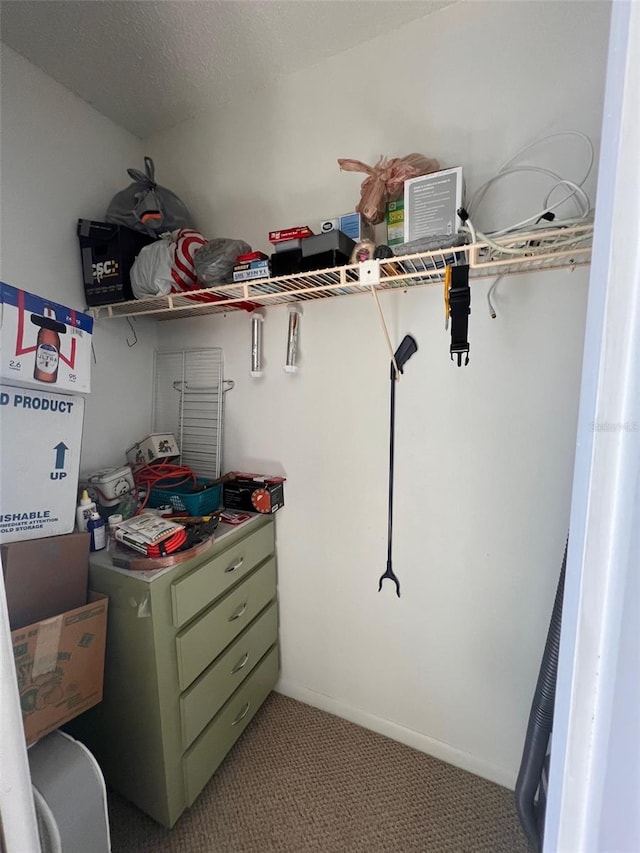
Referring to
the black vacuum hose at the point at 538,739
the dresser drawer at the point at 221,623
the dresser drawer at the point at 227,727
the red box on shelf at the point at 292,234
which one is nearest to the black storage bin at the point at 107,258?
the red box on shelf at the point at 292,234

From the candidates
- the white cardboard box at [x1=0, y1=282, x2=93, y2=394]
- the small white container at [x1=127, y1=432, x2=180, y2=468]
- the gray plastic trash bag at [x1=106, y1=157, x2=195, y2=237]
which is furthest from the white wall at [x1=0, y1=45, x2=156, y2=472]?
the white cardboard box at [x1=0, y1=282, x2=93, y2=394]

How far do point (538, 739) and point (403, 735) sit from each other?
60 centimetres

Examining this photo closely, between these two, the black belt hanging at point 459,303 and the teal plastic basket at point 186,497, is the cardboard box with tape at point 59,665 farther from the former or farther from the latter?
the black belt hanging at point 459,303

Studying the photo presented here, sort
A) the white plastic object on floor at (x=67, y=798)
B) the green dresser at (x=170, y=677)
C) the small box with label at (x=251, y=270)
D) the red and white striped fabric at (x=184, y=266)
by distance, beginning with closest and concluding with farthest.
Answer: the white plastic object on floor at (x=67, y=798), the green dresser at (x=170, y=677), the small box with label at (x=251, y=270), the red and white striped fabric at (x=184, y=266)

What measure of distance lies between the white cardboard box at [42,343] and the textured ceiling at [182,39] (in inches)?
38.5

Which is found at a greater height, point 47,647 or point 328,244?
point 328,244

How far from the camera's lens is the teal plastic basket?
1.40 metres

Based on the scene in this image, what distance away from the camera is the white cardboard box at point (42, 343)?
3.00 ft

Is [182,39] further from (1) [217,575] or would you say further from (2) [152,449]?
(1) [217,575]

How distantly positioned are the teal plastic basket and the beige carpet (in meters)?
0.94

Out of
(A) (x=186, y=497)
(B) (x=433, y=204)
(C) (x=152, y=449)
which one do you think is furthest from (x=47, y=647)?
(B) (x=433, y=204)

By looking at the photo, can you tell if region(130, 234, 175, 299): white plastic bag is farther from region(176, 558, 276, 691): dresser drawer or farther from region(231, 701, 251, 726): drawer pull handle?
region(231, 701, 251, 726): drawer pull handle

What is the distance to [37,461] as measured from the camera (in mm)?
1013

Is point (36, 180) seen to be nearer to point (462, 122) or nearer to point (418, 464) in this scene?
point (462, 122)
